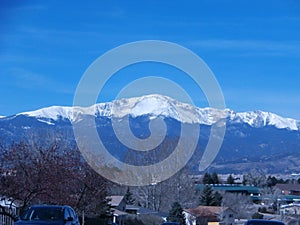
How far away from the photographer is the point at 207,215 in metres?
91.4

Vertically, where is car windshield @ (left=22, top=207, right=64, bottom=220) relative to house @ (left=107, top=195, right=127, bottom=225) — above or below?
below

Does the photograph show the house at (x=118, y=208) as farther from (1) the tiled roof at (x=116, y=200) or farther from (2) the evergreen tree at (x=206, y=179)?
(2) the evergreen tree at (x=206, y=179)

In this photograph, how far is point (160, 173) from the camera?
8994 centimetres

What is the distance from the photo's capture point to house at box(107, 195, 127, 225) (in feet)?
247

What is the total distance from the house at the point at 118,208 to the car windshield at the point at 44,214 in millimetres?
44043

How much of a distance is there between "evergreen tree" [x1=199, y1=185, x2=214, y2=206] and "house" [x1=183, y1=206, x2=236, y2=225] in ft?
10.3

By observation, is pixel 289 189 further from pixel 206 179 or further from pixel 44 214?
pixel 44 214

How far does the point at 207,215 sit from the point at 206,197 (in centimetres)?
933

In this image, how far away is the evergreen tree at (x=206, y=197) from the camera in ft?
328

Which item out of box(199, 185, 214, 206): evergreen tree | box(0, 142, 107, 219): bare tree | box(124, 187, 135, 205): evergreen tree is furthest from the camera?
box(199, 185, 214, 206): evergreen tree

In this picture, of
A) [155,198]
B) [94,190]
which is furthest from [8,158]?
[155,198]

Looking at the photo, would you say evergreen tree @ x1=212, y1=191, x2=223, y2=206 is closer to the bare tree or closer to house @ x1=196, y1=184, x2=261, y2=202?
house @ x1=196, y1=184, x2=261, y2=202

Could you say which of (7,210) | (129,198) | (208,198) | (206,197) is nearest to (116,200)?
(129,198)

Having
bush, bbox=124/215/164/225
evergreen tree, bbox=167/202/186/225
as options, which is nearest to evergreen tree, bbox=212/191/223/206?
evergreen tree, bbox=167/202/186/225
